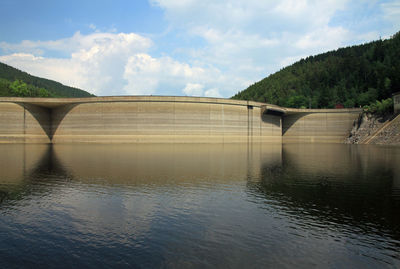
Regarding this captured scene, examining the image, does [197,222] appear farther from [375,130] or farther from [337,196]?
[375,130]

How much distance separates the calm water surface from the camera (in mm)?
7848

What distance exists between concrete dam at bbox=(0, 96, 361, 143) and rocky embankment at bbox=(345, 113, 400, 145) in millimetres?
29689

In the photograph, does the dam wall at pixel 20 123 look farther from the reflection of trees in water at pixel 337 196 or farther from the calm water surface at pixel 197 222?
the reflection of trees in water at pixel 337 196

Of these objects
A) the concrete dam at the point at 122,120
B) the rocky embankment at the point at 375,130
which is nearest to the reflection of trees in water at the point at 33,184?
the concrete dam at the point at 122,120

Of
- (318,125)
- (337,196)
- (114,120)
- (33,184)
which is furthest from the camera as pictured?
(318,125)

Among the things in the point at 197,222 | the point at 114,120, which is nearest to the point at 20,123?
the point at 114,120

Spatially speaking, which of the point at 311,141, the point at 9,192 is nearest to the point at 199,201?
the point at 9,192

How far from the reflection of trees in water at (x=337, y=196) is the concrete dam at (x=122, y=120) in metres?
44.1

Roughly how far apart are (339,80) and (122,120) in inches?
4192

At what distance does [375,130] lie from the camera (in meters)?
73.5

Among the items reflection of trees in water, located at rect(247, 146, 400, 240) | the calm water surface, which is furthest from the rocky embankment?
the calm water surface

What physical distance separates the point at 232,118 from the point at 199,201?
57.9m

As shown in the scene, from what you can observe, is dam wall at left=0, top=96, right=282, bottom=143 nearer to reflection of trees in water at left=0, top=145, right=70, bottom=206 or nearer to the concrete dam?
the concrete dam

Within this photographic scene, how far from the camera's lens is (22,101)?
6353 centimetres
